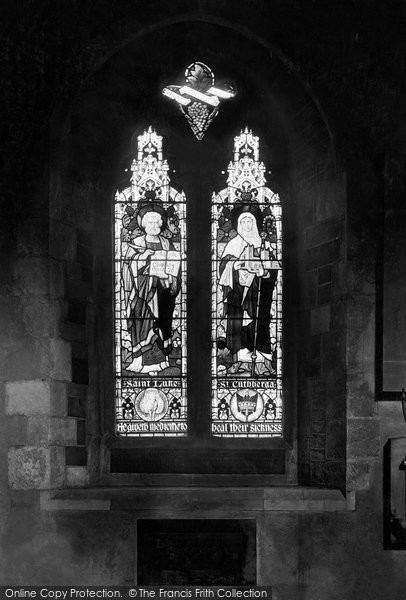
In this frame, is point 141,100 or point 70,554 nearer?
point 70,554

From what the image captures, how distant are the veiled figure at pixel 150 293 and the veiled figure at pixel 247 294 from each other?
37cm

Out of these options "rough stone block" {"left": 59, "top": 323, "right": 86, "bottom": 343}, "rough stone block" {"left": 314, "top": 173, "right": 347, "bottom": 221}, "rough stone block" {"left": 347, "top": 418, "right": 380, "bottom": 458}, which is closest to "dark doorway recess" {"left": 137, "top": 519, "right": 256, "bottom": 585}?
"rough stone block" {"left": 347, "top": 418, "right": 380, "bottom": 458}

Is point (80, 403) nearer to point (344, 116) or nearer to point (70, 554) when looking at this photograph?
point (70, 554)

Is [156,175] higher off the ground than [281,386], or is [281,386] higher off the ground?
[156,175]

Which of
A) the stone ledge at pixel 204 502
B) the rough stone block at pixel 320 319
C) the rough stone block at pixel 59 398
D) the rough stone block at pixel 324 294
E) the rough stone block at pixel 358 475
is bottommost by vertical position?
the stone ledge at pixel 204 502

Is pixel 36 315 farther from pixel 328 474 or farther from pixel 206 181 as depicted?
pixel 328 474

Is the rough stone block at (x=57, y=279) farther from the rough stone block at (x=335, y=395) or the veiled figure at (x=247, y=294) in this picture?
the rough stone block at (x=335, y=395)

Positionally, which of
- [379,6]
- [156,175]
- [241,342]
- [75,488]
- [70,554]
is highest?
[379,6]

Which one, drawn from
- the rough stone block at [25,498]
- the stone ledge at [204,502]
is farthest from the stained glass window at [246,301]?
the rough stone block at [25,498]

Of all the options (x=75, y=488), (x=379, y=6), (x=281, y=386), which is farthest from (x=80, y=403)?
(x=379, y=6)

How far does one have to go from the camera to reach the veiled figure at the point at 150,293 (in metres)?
6.45

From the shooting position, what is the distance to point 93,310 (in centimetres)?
643

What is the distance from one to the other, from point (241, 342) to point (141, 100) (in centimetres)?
185

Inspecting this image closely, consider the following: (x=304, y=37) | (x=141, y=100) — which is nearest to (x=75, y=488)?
(x=141, y=100)
